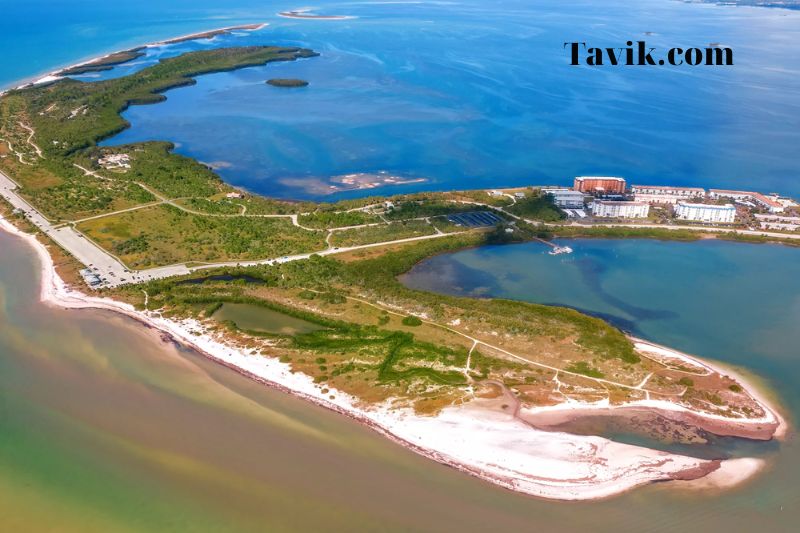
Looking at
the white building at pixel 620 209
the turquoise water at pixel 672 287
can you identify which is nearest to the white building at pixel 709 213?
the white building at pixel 620 209

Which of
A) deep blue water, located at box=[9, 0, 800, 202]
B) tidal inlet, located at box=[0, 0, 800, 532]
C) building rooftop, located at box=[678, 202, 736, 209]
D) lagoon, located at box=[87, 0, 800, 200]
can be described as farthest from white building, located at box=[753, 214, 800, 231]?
lagoon, located at box=[87, 0, 800, 200]

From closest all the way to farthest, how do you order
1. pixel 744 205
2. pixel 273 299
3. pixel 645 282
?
pixel 273 299 < pixel 645 282 < pixel 744 205

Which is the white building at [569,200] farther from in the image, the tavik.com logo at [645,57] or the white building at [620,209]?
the tavik.com logo at [645,57]

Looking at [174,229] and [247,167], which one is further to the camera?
[247,167]

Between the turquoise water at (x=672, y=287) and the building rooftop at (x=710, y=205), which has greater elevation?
the building rooftop at (x=710, y=205)

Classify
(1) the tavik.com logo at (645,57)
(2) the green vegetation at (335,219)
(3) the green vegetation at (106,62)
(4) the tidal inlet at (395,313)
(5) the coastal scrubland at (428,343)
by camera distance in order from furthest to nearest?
1. (1) the tavik.com logo at (645,57)
2. (3) the green vegetation at (106,62)
3. (2) the green vegetation at (335,219)
4. (5) the coastal scrubland at (428,343)
5. (4) the tidal inlet at (395,313)

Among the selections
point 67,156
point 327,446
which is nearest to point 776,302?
point 327,446

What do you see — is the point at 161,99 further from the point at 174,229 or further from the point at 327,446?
the point at 327,446
